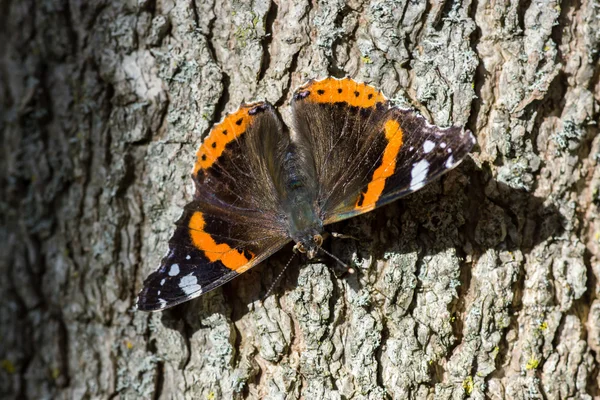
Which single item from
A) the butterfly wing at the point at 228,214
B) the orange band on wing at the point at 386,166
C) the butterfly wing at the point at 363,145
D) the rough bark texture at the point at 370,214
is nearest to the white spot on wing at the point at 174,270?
the butterfly wing at the point at 228,214

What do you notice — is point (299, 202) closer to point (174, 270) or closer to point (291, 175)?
point (291, 175)

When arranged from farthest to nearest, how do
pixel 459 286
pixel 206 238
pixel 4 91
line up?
1. pixel 4 91
2. pixel 206 238
3. pixel 459 286

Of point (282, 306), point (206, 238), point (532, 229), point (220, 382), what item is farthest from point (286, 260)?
point (532, 229)

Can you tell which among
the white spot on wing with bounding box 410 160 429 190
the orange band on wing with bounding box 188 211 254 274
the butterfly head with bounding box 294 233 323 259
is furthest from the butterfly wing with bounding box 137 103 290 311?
the white spot on wing with bounding box 410 160 429 190

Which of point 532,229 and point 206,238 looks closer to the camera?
point 532,229

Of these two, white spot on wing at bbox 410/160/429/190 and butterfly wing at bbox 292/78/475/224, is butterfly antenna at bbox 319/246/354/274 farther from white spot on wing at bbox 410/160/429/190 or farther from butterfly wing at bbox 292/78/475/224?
white spot on wing at bbox 410/160/429/190

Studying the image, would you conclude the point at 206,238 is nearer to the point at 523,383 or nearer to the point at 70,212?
the point at 70,212
